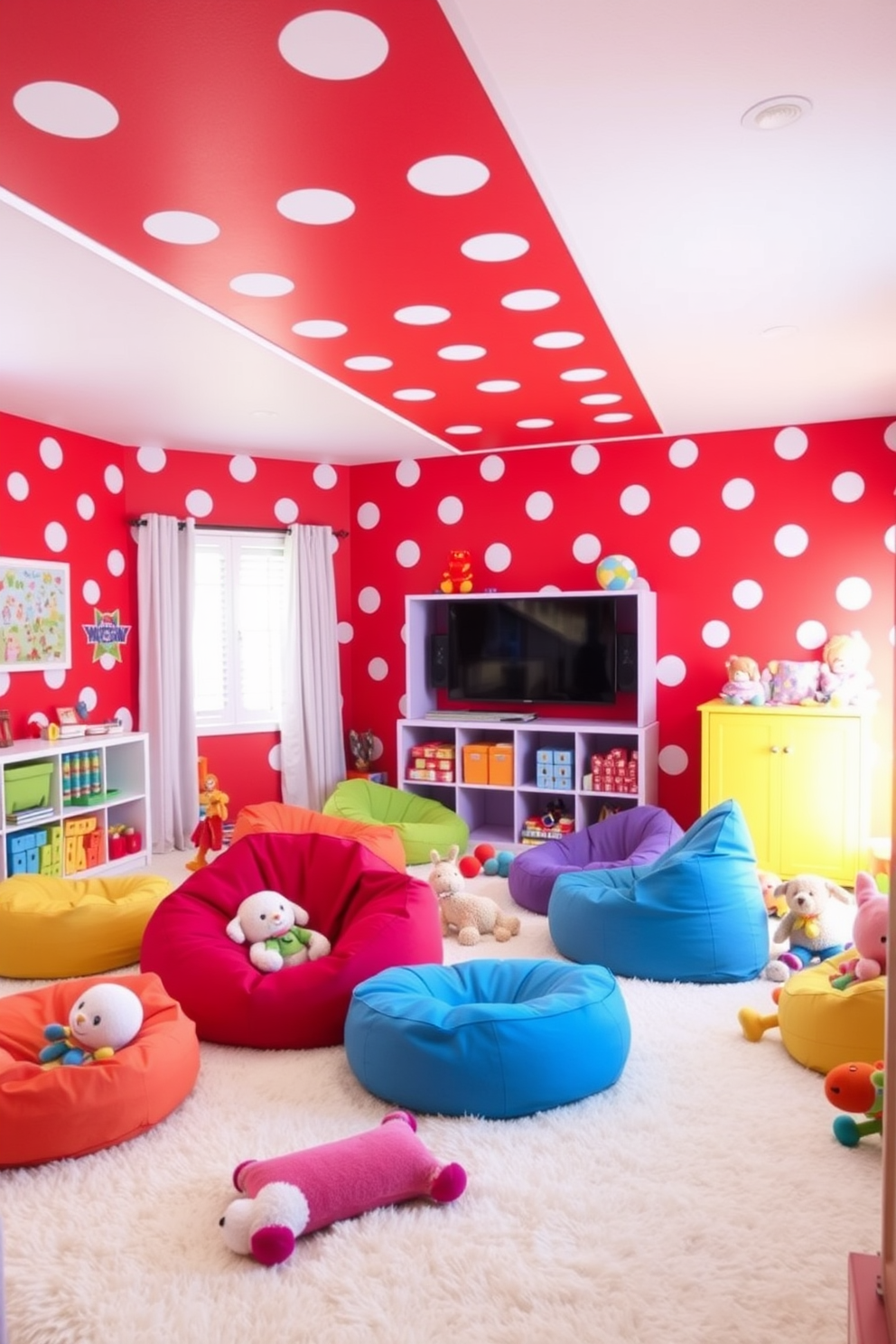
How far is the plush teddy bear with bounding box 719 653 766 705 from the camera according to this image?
522 cm

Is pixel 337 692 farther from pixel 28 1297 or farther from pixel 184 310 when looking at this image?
pixel 28 1297

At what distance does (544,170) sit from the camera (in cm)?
244

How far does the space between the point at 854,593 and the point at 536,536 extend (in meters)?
1.90

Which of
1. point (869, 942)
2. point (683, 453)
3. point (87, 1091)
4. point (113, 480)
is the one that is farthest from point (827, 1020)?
point (113, 480)

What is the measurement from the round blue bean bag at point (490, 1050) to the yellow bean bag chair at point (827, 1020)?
1.82 ft

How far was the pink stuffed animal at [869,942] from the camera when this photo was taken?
2.92m

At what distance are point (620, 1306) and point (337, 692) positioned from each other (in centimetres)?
492

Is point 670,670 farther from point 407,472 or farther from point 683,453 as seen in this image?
point 407,472

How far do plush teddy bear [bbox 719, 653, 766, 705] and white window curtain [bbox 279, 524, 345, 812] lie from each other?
2.59 m

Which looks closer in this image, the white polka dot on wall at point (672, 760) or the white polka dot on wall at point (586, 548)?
the white polka dot on wall at point (672, 760)

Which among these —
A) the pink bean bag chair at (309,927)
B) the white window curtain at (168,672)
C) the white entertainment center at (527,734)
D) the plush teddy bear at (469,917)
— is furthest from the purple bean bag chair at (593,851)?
the white window curtain at (168,672)

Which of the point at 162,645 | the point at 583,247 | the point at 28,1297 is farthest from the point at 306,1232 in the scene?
the point at 162,645

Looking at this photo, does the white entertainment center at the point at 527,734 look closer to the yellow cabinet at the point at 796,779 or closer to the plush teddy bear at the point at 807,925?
the yellow cabinet at the point at 796,779

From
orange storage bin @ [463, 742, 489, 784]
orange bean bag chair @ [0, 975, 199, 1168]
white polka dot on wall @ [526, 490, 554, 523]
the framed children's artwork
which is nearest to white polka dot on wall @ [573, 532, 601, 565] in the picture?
white polka dot on wall @ [526, 490, 554, 523]
